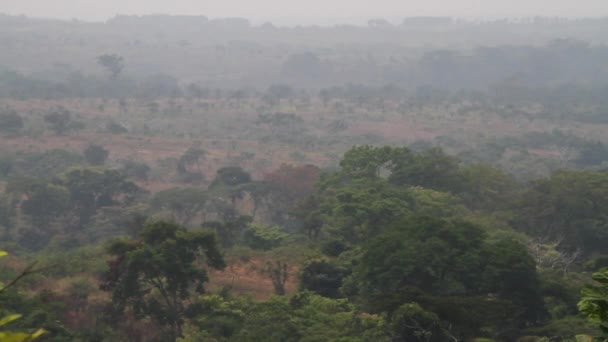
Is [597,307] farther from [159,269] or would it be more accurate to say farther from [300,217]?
[300,217]

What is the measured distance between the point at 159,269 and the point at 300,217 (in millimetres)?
12040

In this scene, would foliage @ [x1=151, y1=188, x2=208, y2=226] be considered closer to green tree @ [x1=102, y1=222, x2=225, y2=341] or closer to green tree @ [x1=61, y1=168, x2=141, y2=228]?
green tree @ [x1=61, y1=168, x2=141, y2=228]

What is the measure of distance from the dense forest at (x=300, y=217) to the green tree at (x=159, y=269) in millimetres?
48

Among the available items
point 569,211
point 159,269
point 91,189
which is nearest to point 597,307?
point 159,269

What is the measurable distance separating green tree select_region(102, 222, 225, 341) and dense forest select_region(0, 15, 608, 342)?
48 millimetres

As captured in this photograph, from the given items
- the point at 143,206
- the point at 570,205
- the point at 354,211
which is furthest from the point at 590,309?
the point at 143,206

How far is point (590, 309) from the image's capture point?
3.84 m

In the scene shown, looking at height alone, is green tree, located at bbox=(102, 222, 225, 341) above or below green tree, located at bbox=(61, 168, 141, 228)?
above

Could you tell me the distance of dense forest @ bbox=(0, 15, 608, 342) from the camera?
12352 millimetres

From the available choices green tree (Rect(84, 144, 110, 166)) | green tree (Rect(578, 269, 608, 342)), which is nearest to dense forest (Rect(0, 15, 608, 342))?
green tree (Rect(578, 269, 608, 342))

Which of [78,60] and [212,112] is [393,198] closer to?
[212,112]

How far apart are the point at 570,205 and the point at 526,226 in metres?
2.23

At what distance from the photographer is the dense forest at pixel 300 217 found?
12352 millimetres

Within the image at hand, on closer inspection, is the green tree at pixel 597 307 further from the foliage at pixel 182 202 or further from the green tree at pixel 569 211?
the foliage at pixel 182 202
